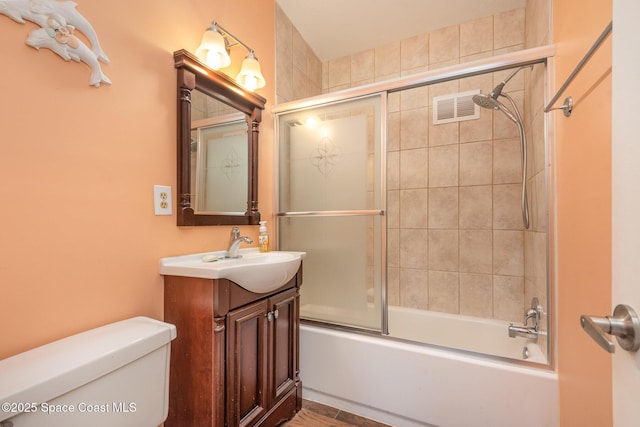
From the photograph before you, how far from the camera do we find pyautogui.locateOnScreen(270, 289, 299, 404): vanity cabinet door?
1372mm

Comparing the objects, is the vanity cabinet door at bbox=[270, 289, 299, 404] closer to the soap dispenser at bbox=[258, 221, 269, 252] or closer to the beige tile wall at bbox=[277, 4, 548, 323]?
the soap dispenser at bbox=[258, 221, 269, 252]

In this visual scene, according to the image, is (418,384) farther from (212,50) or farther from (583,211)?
(212,50)

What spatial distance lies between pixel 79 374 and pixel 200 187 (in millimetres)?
879

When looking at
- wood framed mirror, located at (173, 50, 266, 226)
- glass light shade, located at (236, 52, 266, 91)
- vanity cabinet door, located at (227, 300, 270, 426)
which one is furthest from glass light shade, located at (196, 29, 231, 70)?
vanity cabinet door, located at (227, 300, 270, 426)

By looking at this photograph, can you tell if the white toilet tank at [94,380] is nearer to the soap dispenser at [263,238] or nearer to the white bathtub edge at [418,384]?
the soap dispenser at [263,238]

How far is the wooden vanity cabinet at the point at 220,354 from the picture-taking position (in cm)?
107

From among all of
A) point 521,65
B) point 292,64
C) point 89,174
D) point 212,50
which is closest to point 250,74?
point 212,50

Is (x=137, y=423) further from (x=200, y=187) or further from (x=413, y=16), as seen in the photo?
(x=413, y=16)

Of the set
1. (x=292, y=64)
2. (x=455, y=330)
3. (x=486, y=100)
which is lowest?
(x=455, y=330)

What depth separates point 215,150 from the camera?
151 cm

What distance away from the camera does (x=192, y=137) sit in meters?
1.35

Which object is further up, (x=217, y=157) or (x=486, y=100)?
(x=486, y=100)

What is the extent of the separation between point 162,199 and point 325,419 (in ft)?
4.86

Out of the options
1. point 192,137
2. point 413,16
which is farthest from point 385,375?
point 413,16
